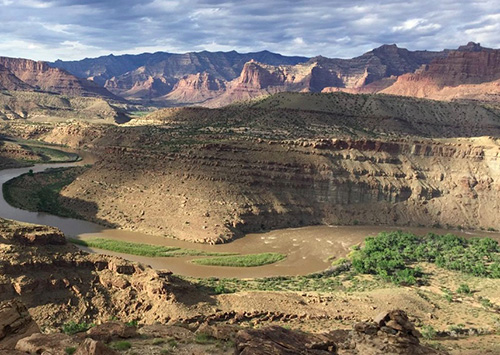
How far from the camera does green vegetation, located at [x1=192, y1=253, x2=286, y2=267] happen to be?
53.2m

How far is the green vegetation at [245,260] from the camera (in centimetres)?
5316

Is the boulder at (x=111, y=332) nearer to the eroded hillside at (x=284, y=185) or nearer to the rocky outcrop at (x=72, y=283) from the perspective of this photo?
the rocky outcrop at (x=72, y=283)

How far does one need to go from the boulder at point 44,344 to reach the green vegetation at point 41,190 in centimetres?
5442

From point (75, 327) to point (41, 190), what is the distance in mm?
61619

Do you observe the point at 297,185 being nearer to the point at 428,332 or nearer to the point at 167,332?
the point at 428,332

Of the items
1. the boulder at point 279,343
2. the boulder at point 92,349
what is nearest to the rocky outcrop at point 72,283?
the boulder at point 279,343

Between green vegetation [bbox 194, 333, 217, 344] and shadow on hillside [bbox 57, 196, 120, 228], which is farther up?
green vegetation [bbox 194, 333, 217, 344]

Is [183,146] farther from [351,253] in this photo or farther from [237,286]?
[237,286]

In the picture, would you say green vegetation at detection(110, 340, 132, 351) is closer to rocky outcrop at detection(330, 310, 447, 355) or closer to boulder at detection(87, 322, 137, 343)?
boulder at detection(87, 322, 137, 343)

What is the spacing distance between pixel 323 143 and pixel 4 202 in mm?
55872

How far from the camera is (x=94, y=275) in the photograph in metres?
34.2

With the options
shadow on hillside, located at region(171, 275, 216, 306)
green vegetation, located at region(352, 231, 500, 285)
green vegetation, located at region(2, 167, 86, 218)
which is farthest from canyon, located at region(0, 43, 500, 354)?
green vegetation, located at region(2, 167, 86, 218)

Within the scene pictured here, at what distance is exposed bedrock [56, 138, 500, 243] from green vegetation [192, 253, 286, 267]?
29.7 ft

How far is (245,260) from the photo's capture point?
2143 inches
